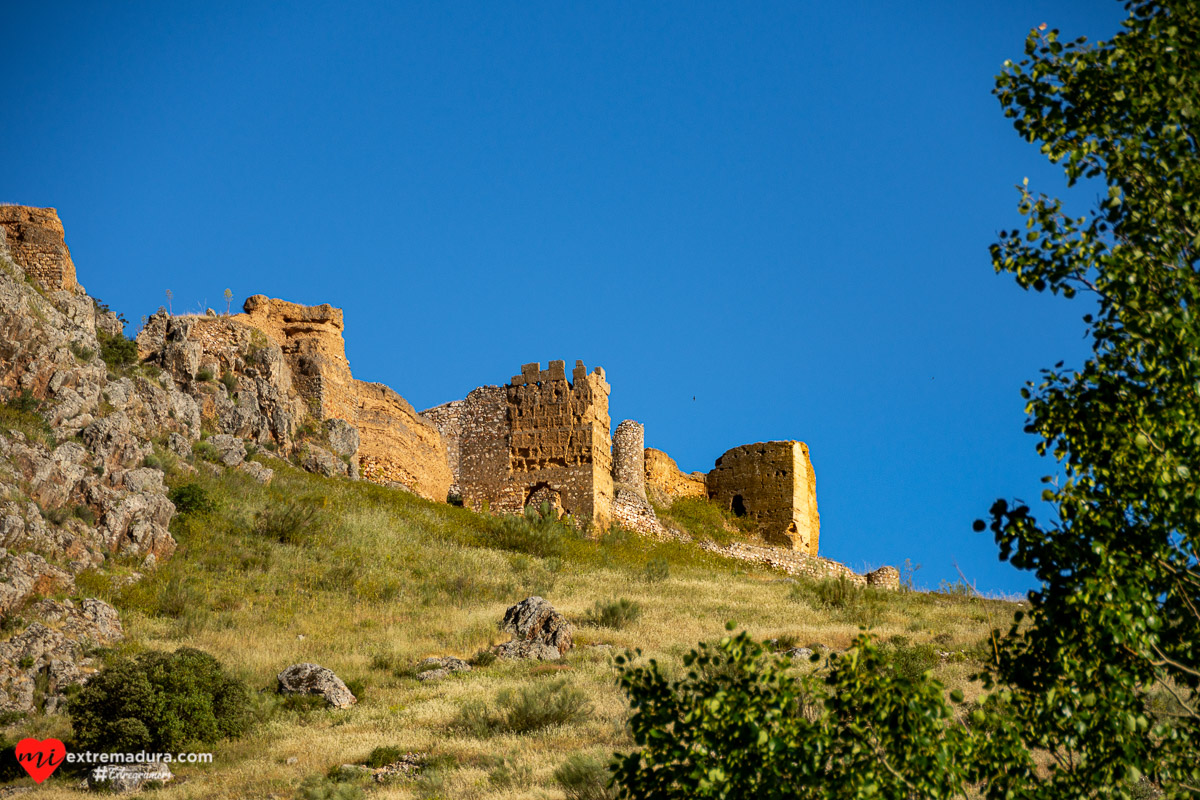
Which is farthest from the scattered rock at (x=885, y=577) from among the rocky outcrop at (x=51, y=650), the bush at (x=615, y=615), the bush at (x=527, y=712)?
the rocky outcrop at (x=51, y=650)

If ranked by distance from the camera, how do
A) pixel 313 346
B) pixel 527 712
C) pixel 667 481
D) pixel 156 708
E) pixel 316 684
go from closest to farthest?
pixel 156 708, pixel 527 712, pixel 316 684, pixel 313 346, pixel 667 481

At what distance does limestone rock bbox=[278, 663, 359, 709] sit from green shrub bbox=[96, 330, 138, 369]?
1344cm

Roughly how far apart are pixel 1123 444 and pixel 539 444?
23627mm

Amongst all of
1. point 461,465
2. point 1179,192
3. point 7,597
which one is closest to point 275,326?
point 461,465

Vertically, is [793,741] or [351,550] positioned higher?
[351,550]

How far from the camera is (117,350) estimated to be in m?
24.6

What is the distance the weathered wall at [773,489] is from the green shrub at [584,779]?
24434 mm

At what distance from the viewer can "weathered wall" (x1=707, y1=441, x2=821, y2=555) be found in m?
33.2

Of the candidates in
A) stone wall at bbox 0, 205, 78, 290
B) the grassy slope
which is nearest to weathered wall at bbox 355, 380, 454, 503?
the grassy slope

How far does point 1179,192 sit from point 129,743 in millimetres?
11016

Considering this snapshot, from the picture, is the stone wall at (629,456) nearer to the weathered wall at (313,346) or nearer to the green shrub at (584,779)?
the weathered wall at (313,346)

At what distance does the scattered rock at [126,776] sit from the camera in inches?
404

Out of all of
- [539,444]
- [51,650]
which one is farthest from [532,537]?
[51,650]

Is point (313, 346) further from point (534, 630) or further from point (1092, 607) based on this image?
point (1092, 607)
